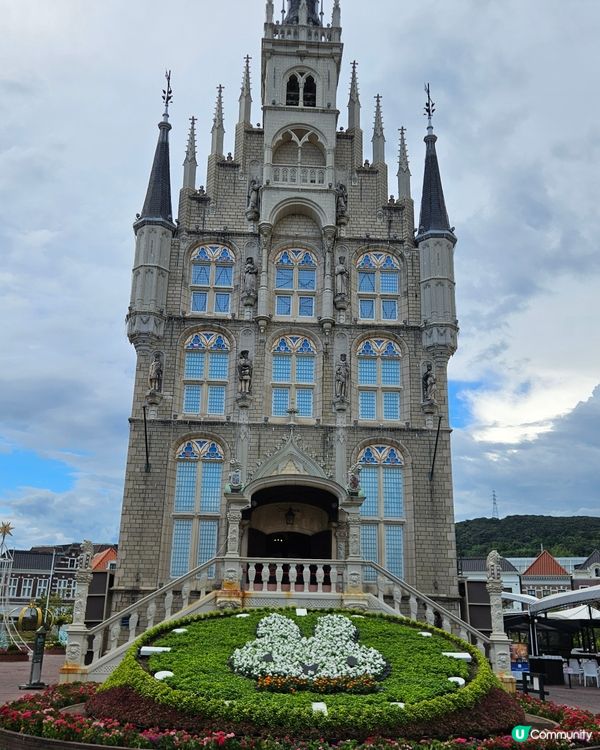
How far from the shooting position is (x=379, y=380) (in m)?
28.8

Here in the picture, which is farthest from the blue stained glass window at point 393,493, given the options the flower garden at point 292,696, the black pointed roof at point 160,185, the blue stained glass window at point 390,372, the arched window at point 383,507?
the black pointed roof at point 160,185

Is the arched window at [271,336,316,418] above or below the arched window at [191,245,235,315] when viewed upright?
below

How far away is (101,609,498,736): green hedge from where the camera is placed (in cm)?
1188

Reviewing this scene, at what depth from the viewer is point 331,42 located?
108ft

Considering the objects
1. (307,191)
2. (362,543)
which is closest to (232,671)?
(362,543)

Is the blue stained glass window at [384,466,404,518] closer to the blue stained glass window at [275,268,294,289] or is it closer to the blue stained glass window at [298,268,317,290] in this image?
the blue stained glass window at [298,268,317,290]

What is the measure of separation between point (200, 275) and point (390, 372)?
9.11 meters

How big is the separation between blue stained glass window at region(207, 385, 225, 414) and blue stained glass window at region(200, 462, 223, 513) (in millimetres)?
2247

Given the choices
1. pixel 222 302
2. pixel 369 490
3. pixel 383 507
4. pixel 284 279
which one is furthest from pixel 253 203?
pixel 383 507

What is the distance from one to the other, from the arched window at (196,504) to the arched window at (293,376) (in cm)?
324

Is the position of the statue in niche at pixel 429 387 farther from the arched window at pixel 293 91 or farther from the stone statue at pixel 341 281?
the arched window at pixel 293 91

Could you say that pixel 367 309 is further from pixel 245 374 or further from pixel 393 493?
pixel 393 493

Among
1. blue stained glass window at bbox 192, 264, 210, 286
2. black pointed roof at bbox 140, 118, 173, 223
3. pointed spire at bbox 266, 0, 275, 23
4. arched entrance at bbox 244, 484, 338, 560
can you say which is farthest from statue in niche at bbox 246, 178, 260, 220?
arched entrance at bbox 244, 484, 338, 560

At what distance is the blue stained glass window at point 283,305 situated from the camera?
1166 inches
